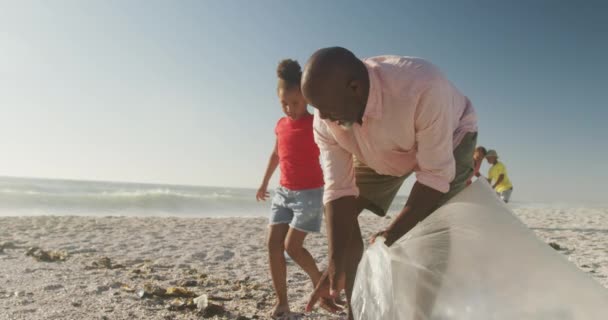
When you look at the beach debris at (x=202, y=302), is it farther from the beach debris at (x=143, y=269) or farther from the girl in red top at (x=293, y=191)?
the beach debris at (x=143, y=269)

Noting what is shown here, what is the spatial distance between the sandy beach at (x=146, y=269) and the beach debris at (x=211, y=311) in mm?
11

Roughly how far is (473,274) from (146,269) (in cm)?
346

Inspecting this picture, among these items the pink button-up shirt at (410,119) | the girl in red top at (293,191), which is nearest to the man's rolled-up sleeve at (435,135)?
the pink button-up shirt at (410,119)

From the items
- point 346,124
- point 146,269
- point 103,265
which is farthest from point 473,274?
point 103,265

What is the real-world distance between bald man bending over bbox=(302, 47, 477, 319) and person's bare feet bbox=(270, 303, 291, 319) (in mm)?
693

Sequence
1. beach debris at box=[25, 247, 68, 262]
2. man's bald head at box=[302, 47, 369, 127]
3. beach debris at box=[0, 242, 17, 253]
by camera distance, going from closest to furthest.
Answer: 1. man's bald head at box=[302, 47, 369, 127]
2. beach debris at box=[25, 247, 68, 262]
3. beach debris at box=[0, 242, 17, 253]

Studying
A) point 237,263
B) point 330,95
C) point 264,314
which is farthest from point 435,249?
point 237,263

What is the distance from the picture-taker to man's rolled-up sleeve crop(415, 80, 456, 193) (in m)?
1.73

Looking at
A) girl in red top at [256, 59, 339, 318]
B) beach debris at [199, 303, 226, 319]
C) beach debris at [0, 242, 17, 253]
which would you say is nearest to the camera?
beach debris at [199, 303, 226, 319]

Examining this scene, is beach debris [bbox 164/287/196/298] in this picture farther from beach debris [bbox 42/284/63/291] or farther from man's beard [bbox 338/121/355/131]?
man's beard [bbox 338/121/355/131]

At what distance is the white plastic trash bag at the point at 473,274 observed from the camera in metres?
1.14

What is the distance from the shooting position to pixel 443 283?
1.36 metres

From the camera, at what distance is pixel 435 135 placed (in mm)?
→ 1754

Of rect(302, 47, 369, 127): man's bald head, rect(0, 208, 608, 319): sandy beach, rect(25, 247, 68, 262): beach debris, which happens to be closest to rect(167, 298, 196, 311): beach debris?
rect(0, 208, 608, 319): sandy beach
